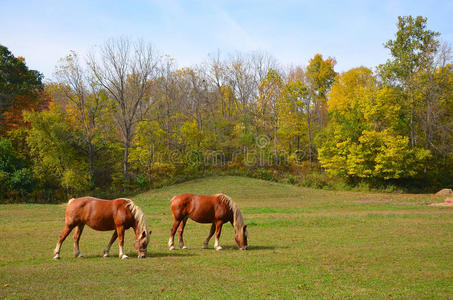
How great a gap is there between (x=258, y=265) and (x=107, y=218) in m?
4.29

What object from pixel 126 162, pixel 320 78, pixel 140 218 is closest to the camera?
pixel 140 218

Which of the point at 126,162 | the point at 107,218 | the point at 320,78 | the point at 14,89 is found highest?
the point at 320,78

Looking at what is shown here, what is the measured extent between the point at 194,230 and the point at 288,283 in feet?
31.8

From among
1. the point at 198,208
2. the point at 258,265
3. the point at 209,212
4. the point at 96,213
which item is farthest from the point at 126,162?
the point at 258,265

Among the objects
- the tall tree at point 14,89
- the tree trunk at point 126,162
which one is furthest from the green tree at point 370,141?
the tall tree at point 14,89

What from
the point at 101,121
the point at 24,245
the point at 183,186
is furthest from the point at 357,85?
the point at 24,245

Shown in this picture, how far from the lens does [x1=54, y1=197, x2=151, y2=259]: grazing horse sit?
10133mm

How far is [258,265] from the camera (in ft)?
30.8

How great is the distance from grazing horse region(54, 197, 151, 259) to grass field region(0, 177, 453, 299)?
0.45 m

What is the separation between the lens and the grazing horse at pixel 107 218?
1013cm

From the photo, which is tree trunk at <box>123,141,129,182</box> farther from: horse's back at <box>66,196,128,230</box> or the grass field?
horse's back at <box>66,196,128,230</box>

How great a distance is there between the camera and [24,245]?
42.0 feet

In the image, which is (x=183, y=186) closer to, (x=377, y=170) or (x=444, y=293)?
(x=377, y=170)

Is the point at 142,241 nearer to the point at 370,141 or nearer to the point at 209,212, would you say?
the point at 209,212
